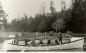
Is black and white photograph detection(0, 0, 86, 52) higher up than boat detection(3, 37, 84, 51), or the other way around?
black and white photograph detection(0, 0, 86, 52)

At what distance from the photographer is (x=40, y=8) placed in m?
1.07

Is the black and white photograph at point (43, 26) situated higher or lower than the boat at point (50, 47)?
higher

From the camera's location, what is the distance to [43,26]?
41.8 inches

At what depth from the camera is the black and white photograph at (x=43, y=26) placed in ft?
3.48

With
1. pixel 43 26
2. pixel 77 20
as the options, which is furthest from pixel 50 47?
pixel 77 20

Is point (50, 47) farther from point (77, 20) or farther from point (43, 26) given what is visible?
point (77, 20)

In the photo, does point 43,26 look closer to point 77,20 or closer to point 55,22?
point 55,22

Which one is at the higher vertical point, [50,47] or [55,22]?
[55,22]

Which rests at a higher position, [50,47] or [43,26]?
[43,26]

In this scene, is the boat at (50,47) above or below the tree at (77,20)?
below

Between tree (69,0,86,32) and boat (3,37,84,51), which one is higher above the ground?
tree (69,0,86,32)

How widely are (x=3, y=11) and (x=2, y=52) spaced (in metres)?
0.29

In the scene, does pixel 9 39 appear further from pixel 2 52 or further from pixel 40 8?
pixel 40 8

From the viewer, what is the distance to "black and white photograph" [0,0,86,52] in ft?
3.48
